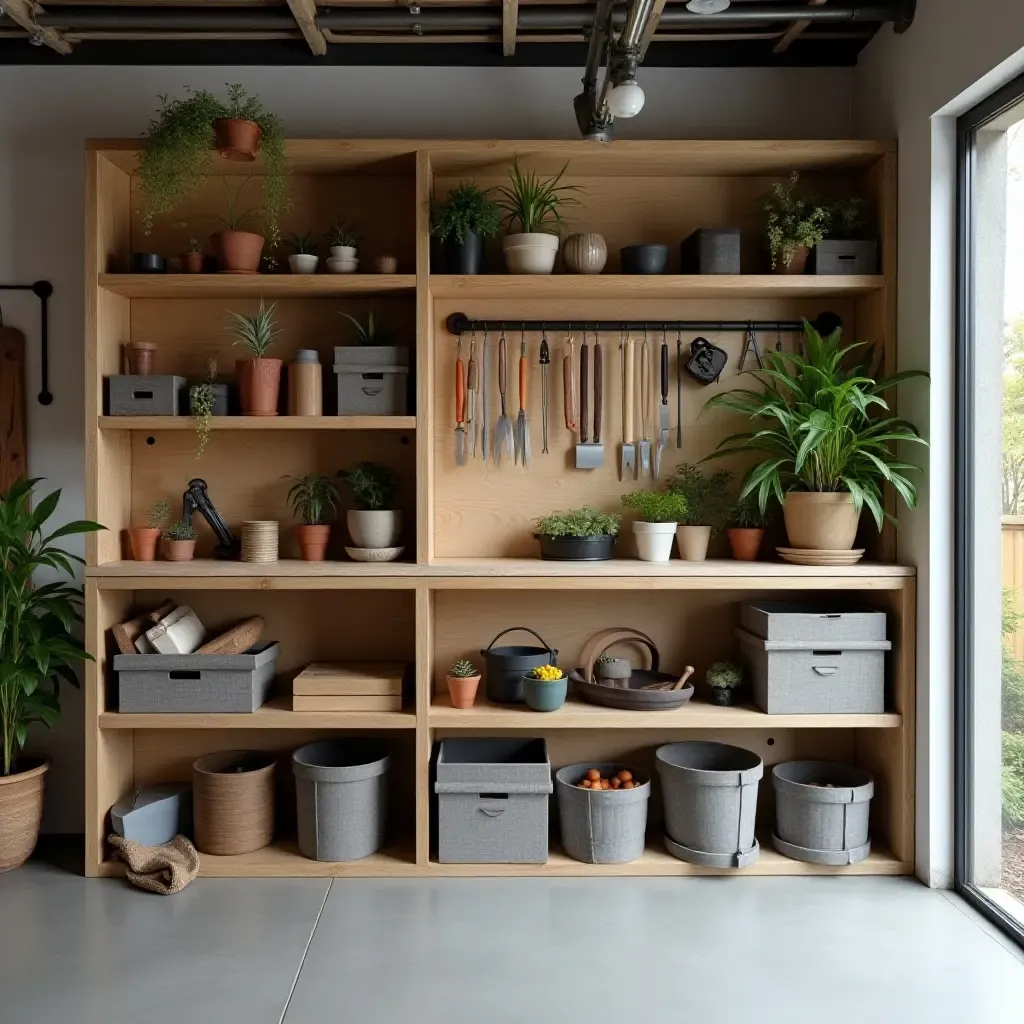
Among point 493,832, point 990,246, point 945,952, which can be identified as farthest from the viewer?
Answer: point 493,832

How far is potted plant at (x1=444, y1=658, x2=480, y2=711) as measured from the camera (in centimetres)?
293

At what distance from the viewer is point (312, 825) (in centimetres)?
287

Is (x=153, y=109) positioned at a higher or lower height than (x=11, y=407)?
higher

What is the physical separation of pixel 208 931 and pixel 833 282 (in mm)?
2570

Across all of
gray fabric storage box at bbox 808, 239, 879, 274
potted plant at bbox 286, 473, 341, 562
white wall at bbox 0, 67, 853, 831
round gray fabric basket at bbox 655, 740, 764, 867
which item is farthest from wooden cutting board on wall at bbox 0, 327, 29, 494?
gray fabric storage box at bbox 808, 239, 879, 274

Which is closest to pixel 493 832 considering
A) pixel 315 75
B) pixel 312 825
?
pixel 312 825

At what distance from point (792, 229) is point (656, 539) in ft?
3.49

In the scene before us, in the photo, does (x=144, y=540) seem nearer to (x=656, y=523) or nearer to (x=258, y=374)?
(x=258, y=374)

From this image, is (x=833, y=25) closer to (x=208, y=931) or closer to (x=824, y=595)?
(x=824, y=595)

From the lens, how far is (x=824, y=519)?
113 inches

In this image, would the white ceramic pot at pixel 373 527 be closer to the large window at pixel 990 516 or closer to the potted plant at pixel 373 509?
the potted plant at pixel 373 509

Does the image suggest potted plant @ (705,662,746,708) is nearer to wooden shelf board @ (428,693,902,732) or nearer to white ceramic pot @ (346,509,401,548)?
wooden shelf board @ (428,693,902,732)

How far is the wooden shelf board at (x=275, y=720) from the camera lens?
2.86 m

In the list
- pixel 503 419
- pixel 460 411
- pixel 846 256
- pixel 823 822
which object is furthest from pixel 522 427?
pixel 823 822
